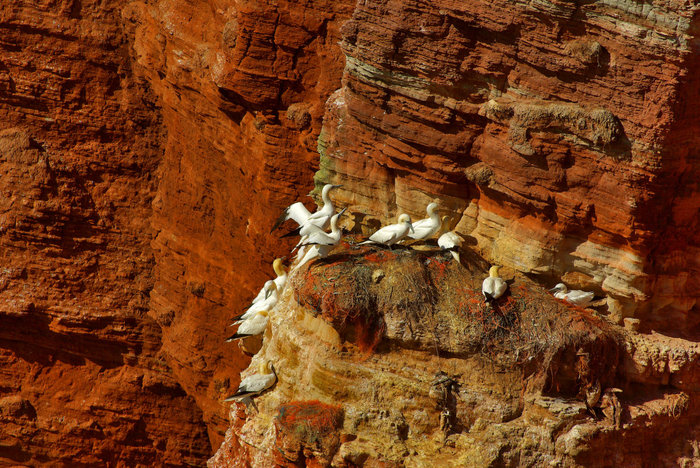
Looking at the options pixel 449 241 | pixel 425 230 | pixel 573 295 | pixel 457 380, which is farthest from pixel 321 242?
pixel 573 295

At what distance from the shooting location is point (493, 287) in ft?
33.6

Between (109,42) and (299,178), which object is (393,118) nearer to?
(299,178)

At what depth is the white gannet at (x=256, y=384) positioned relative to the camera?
10617mm

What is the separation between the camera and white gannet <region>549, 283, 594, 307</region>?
34.9 feet

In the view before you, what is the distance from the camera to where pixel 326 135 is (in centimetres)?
1245

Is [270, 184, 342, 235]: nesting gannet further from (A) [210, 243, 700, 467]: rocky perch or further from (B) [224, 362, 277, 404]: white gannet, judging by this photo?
(B) [224, 362, 277, 404]: white gannet

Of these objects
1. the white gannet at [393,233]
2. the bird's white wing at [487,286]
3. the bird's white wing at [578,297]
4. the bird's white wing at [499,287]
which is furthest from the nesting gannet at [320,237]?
the bird's white wing at [578,297]

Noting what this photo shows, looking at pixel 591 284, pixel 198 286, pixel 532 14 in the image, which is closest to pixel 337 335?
pixel 591 284

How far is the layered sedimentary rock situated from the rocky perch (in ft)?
2.57

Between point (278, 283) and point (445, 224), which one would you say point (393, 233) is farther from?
point (278, 283)

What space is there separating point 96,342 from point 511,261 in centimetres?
923

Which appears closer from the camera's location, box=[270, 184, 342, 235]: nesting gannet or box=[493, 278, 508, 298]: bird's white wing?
box=[493, 278, 508, 298]: bird's white wing

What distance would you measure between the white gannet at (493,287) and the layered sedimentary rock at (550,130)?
0.79 m

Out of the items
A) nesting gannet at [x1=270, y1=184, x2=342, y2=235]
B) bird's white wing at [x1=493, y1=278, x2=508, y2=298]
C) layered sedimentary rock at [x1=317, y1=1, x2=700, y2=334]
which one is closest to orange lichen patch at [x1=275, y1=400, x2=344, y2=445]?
bird's white wing at [x1=493, y1=278, x2=508, y2=298]
